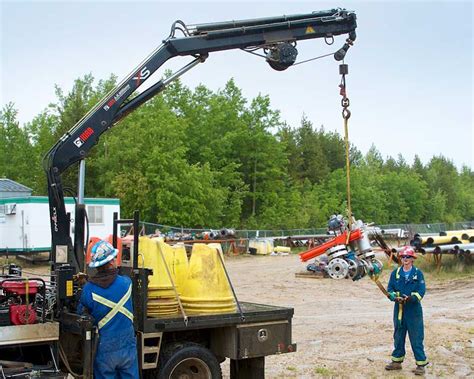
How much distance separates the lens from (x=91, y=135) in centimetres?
866

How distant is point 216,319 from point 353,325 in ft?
25.3

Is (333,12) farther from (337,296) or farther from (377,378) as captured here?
(337,296)

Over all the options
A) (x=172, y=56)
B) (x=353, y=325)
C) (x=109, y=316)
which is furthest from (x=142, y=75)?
(x=353, y=325)

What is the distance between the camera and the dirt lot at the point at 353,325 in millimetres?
10195

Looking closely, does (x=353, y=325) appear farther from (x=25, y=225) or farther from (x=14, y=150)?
(x=14, y=150)

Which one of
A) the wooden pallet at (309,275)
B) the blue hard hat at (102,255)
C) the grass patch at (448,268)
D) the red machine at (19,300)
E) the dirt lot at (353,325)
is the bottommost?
the dirt lot at (353,325)

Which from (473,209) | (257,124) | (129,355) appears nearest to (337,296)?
(129,355)

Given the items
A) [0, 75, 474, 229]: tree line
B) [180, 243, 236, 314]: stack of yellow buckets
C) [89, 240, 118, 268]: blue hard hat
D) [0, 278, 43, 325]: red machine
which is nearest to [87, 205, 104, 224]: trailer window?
[0, 75, 474, 229]: tree line

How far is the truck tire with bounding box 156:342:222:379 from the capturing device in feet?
24.4

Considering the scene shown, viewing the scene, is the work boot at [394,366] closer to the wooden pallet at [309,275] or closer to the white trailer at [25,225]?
the wooden pallet at [309,275]

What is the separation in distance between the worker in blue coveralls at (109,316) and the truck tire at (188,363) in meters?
0.98

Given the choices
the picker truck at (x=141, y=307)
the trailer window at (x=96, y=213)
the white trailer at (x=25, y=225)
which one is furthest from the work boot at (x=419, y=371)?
the trailer window at (x=96, y=213)

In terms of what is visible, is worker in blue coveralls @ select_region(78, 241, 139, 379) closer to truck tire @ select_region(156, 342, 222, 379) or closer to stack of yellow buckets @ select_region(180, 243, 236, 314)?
truck tire @ select_region(156, 342, 222, 379)

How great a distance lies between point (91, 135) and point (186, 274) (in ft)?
7.59
